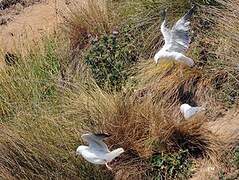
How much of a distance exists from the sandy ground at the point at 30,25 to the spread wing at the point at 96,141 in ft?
7.03

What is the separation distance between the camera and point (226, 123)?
4.27 metres

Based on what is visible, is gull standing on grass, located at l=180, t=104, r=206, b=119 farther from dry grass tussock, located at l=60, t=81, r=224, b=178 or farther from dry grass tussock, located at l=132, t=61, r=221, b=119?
dry grass tussock, located at l=132, t=61, r=221, b=119

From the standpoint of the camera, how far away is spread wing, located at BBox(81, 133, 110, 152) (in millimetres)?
3926

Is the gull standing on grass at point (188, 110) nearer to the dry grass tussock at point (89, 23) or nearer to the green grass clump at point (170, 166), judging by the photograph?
the green grass clump at point (170, 166)

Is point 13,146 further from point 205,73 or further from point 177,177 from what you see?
point 205,73

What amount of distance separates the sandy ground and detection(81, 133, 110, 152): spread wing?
2.14m

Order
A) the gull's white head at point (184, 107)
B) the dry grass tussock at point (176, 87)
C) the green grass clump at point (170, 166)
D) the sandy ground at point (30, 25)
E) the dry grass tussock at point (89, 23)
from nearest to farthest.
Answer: the green grass clump at point (170, 166) < the gull's white head at point (184, 107) < the dry grass tussock at point (176, 87) < the dry grass tussock at point (89, 23) < the sandy ground at point (30, 25)

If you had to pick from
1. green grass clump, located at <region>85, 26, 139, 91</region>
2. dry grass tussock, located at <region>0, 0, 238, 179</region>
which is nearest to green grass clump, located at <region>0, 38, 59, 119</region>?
dry grass tussock, located at <region>0, 0, 238, 179</region>

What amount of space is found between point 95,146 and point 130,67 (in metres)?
1.27

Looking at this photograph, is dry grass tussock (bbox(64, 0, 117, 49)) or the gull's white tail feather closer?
the gull's white tail feather

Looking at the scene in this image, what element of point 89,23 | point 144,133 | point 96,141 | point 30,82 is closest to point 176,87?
point 144,133

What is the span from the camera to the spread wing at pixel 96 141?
3.93m

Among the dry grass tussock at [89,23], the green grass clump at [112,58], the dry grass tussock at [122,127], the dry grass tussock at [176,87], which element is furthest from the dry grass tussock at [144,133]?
the dry grass tussock at [89,23]

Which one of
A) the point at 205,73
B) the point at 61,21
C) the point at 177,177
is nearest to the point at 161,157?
the point at 177,177
